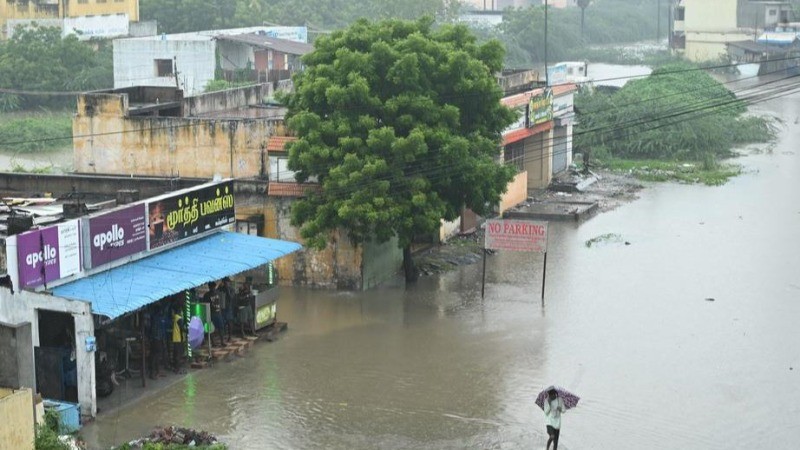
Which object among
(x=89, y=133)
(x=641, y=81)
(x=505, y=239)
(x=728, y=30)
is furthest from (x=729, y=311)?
(x=728, y=30)

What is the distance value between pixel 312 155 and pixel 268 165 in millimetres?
1934

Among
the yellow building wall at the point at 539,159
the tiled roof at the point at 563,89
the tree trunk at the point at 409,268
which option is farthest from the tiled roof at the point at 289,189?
the tiled roof at the point at 563,89

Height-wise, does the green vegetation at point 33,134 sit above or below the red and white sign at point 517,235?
above

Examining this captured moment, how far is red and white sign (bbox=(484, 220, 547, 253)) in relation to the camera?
2589cm

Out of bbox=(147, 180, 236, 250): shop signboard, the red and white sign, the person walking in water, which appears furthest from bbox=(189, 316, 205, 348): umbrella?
the red and white sign

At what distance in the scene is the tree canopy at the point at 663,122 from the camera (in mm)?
44531

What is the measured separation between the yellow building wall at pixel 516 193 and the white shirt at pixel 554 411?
17209 mm

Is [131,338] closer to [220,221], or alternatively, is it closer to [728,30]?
[220,221]

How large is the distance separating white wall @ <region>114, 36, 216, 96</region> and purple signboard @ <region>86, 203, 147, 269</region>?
28.1 meters

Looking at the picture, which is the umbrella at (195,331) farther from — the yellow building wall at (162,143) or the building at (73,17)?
the building at (73,17)

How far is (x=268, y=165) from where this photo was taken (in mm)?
26516

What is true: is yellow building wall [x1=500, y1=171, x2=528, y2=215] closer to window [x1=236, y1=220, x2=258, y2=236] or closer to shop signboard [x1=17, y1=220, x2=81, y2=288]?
window [x1=236, y1=220, x2=258, y2=236]

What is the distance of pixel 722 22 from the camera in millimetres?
75000

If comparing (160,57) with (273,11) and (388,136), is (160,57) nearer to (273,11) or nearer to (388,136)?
(273,11)
